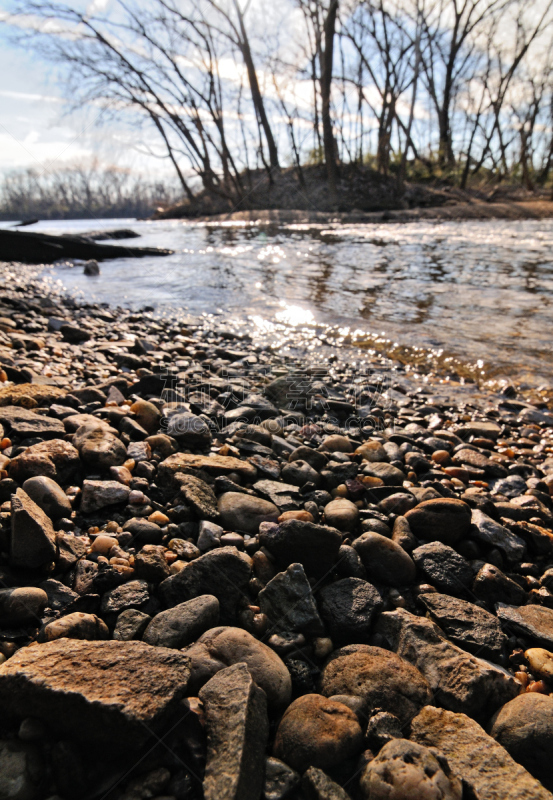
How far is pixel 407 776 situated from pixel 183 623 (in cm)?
65

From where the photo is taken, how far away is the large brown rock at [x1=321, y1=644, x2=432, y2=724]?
1.13m

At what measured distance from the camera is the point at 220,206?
94.3 feet

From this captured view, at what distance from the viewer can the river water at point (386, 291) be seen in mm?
4312

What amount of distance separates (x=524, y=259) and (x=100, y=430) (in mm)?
8951

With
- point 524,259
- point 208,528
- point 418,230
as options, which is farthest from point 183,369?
point 418,230

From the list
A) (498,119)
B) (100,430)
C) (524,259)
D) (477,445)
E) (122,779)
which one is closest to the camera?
(122,779)

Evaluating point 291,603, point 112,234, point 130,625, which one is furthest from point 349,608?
point 112,234

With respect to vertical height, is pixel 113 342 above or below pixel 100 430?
above

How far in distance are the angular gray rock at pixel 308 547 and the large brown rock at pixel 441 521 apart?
1.42ft

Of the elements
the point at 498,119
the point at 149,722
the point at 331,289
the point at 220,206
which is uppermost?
the point at 498,119

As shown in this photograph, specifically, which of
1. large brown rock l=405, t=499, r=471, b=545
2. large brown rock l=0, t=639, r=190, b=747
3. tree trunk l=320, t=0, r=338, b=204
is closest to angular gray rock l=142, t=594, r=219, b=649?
large brown rock l=0, t=639, r=190, b=747

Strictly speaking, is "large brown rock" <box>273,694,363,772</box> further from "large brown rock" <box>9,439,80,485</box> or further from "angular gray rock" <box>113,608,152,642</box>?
"large brown rock" <box>9,439,80,485</box>

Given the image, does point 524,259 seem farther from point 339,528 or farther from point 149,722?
point 149,722

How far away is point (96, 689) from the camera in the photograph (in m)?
0.99
